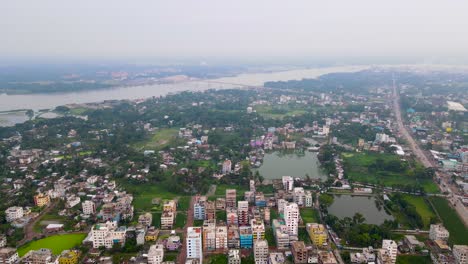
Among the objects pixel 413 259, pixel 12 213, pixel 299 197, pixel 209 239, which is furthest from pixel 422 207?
pixel 12 213

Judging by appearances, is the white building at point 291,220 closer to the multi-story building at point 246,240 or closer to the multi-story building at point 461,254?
the multi-story building at point 246,240

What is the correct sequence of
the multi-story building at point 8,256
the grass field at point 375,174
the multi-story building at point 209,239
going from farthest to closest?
the grass field at point 375,174 < the multi-story building at point 209,239 < the multi-story building at point 8,256

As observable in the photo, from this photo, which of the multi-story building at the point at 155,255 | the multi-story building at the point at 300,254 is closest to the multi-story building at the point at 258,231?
the multi-story building at the point at 300,254

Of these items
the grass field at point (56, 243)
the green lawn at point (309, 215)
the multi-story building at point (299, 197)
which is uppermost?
the multi-story building at point (299, 197)

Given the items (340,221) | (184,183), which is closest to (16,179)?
(184,183)

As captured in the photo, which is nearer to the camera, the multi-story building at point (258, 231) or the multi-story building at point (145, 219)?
the multi-story building at point (258, 231)

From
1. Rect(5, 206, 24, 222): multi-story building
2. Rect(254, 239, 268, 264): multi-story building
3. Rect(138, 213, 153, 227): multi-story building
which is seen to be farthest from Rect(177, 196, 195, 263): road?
Rect(5, 206, 24, 222): multi-story building
